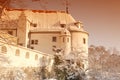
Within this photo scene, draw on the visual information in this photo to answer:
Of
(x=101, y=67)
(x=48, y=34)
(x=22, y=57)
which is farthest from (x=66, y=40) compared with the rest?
(x=22, y=57)

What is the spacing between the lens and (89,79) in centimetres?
1772

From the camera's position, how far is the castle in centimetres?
2142

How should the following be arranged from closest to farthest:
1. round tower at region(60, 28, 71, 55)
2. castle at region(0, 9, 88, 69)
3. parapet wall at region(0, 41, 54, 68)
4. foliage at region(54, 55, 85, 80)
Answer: parapet wall at region(0, 41, 54, 68) < foliage at region(54, 55, 85, 80) < castle at region(0, 9, 88, 69) < round tower at region(60, 28, 71, 55)

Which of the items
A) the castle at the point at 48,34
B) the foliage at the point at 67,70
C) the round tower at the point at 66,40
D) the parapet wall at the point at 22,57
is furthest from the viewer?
the round tower at the point at 66,40

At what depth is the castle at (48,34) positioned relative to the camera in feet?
70.3

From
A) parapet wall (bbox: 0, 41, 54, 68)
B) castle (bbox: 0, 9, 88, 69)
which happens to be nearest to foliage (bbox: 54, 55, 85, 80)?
parapet wall (bbox: 0, 41, 54, 68)

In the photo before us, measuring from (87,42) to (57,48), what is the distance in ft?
8.82

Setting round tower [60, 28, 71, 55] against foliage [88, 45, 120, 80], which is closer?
foliage [88, 45, 120, 80]

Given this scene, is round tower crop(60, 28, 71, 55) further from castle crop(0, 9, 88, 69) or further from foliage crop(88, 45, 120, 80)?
foliage crop(88, 45, 120, 80)

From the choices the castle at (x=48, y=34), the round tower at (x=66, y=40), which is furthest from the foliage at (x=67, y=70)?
the round tower at (x=66, y=40)

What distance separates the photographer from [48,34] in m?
22.1

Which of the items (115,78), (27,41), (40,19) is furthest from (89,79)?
(40,19)

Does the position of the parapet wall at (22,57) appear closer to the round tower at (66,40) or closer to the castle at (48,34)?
the castle at (48,34)

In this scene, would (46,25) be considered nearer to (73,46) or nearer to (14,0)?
(73,46)
